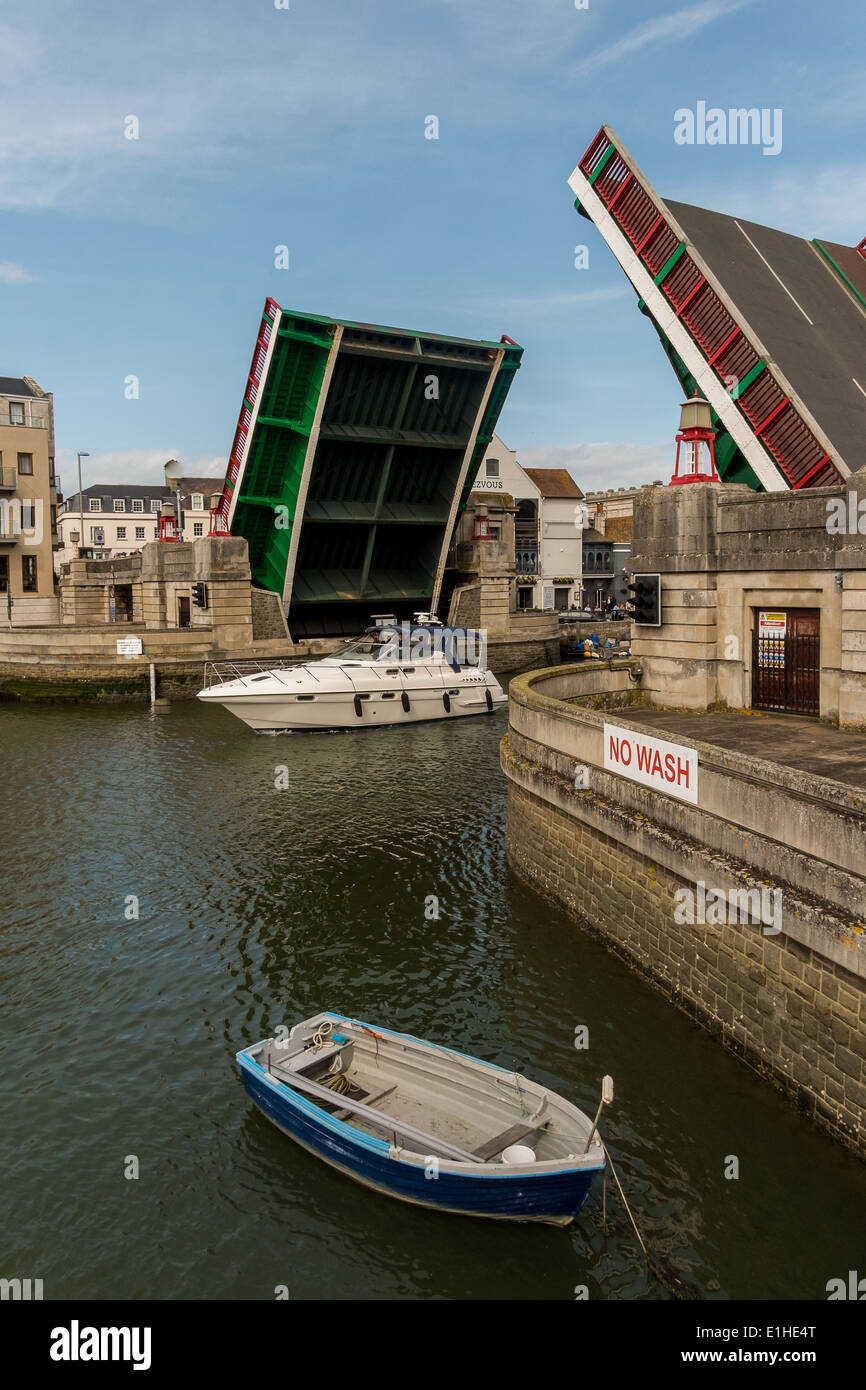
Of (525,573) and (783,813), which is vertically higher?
(525,573)

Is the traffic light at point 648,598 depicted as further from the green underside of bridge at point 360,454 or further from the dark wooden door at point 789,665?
the green underside of bridge at point 360,454

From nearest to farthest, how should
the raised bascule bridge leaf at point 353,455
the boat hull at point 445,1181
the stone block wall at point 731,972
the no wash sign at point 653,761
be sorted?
1. the boat hull at point 445,1181
2. the stone block wall at point 731,972
3. the no wash sign at point 653,761
4. the raised bascule bridge leaf at point 353,455

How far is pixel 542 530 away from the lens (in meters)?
82.6

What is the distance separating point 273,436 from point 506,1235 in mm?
36333

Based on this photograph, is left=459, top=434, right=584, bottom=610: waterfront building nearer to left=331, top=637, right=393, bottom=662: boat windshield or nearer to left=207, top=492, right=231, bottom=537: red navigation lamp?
left=207, top=492, right=231, bottom=537: red navigation lamp

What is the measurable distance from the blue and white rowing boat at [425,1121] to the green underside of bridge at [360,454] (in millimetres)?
31304

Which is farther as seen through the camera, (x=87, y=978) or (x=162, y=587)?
(x=162, y=587)

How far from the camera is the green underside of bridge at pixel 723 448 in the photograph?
2203cm

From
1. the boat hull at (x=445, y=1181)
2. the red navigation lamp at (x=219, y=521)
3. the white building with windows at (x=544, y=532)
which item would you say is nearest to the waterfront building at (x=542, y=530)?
the white building with windows at (x=544, y=532)

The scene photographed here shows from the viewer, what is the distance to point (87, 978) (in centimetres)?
1389

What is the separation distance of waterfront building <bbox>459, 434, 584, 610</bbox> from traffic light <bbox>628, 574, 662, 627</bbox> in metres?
61.1

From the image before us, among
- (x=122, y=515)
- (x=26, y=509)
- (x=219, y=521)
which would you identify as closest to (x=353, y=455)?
(x=219, y=521)
